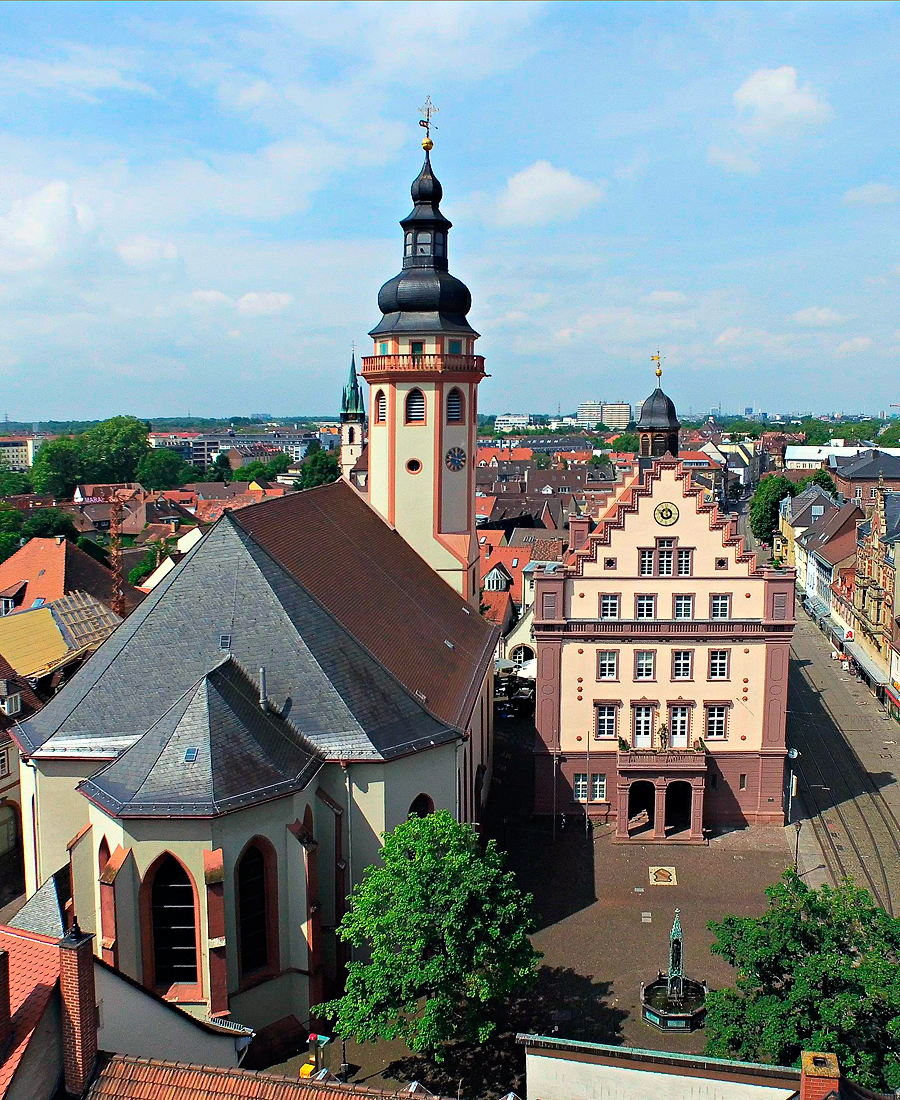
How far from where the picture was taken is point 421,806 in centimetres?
3000

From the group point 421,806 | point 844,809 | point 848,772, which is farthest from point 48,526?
point 421,806

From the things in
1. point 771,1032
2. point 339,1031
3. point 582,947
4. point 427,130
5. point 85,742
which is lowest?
point 582,947

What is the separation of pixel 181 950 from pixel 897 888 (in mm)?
25232

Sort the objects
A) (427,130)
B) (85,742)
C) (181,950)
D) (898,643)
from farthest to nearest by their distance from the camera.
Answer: (898,643)
(427,130)
(85,742)
(181,950)

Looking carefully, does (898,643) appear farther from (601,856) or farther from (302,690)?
(302,690)

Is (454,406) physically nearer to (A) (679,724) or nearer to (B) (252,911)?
(A) (679,724)

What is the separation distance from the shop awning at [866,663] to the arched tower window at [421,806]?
139 ft

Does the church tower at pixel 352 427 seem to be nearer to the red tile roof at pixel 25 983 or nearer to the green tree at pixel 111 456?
the red tile roof at pixel 25 983

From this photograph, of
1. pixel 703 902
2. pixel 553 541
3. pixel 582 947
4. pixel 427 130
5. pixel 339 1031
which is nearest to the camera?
pixel 339 1031

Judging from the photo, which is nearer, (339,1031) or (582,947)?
(339,1031)

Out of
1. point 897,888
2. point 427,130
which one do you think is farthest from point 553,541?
point 897,888

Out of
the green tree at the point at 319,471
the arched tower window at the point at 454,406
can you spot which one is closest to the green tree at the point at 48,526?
the green tree at the point at 319,471

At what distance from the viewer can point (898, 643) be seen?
6128 cm

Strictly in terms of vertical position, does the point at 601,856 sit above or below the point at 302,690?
below
